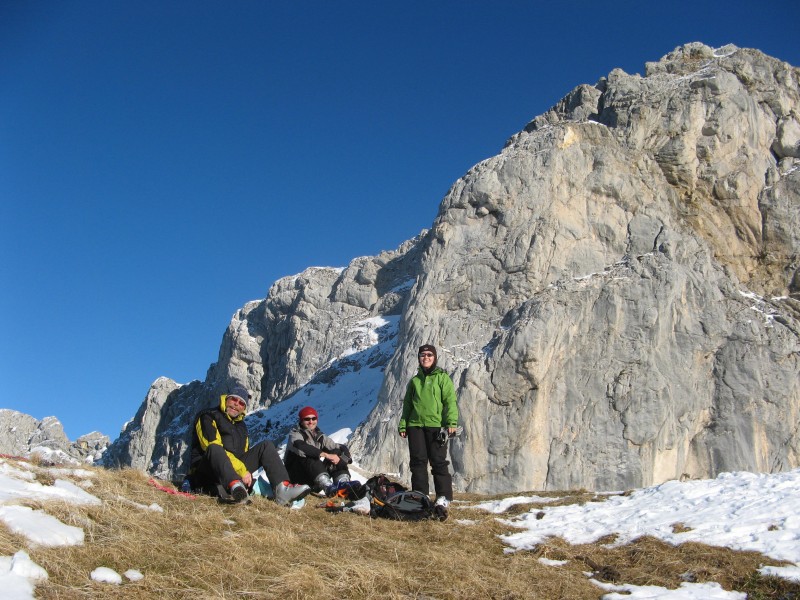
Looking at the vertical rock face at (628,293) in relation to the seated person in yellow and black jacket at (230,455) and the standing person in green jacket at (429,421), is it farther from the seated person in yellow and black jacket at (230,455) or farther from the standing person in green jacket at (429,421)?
the seated person in yellow and black jacket at (230,455)

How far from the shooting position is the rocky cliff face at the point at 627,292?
41.8 m

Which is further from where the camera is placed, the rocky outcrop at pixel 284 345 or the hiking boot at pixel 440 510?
the rocky outcrop at pixel 284 345

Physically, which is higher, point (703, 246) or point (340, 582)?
point (703, 246)

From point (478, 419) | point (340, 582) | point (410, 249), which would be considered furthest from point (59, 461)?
point (410, 249)

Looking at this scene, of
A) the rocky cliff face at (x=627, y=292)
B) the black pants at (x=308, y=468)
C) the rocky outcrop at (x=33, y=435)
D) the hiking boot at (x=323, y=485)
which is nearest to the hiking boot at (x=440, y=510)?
the hiking boot at (x=323, y=485)

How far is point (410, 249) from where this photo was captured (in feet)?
348

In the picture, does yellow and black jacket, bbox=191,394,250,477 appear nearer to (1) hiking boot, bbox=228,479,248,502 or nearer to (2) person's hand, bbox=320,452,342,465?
(1) hiking boot, bbox=228,479,248,502

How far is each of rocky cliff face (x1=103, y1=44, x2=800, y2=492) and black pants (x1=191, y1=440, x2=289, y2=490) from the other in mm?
32547

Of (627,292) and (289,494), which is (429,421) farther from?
(627,292)

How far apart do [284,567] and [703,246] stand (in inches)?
2064

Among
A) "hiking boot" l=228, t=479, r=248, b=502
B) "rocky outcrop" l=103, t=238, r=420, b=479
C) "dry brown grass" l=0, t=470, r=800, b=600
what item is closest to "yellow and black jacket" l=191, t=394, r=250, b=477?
"hiking boot" l=228, t=479, r=248, b=502

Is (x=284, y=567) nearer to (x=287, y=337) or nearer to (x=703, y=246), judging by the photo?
(x=703, y=246)

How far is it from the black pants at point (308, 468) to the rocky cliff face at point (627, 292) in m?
31.0

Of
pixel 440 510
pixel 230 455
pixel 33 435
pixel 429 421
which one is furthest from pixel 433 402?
pixel 33 435
